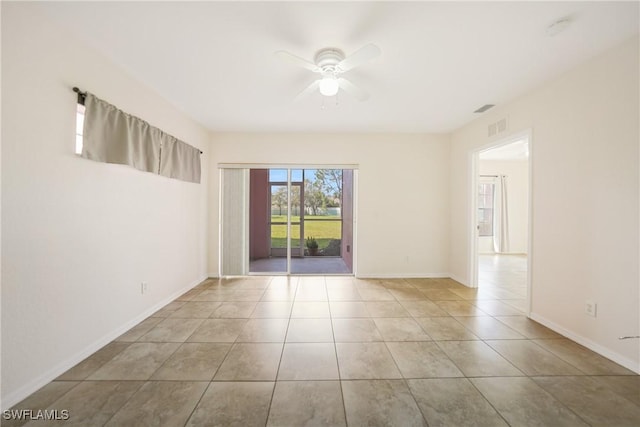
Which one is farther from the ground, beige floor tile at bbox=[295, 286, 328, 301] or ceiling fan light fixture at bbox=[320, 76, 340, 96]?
ceiling fan light fixture at bbox=[320, 76, 340, 96]

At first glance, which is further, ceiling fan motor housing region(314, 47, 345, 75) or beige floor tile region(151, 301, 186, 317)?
beige floor tile region(151, 301, 186, 317)

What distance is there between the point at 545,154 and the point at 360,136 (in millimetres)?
2579

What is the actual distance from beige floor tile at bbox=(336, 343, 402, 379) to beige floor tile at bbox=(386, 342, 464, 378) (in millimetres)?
72

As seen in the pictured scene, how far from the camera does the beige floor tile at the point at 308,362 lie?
1.86 meters

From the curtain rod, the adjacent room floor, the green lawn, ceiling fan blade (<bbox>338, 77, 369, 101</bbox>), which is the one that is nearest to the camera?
the curtain rod

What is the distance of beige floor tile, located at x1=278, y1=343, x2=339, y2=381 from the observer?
1861 mm

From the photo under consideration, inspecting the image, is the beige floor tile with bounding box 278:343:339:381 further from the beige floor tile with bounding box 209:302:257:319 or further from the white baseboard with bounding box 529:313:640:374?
the white baseboard with bounding box 529:313:640:374

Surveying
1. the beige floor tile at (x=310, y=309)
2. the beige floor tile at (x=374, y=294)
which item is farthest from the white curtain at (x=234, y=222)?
the beige floor tile at (x=374, y=294)

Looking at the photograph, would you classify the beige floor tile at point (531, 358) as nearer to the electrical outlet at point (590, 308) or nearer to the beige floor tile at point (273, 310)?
the electrical outlet at point (590, 308)

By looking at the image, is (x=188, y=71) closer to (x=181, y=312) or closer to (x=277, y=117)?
(x=277, y=117)

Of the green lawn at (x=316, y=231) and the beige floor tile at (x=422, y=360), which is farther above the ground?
the green lawn at (x=316, y=231)

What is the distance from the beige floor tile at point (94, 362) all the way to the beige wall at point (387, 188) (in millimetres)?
2277

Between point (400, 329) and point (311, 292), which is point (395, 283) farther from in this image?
point (400, 329)

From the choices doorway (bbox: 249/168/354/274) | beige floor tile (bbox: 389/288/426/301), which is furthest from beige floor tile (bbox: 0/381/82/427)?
doorway (bbox: 249/168/354/274)
